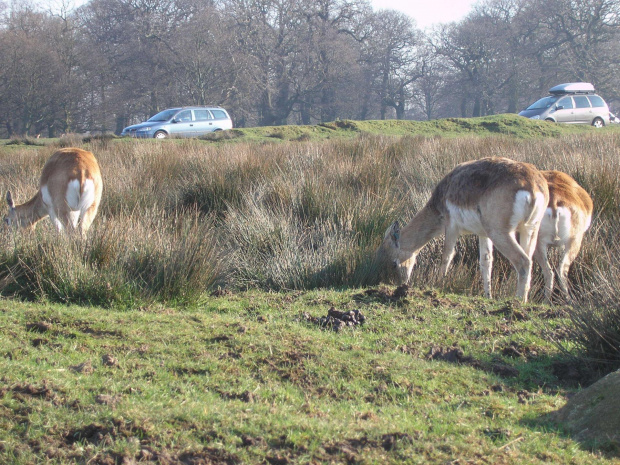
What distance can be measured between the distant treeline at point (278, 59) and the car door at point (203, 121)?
12759 millimetres

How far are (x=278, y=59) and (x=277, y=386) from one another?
4894 centimetres

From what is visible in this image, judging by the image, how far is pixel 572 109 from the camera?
2992cm

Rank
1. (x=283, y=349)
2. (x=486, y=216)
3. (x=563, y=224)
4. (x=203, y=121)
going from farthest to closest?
(x=203, y=121)
(x=563, y=224)
(x=486, y=216)
(x=283, y=349)

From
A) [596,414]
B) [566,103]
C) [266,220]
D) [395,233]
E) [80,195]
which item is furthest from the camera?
[566,103]

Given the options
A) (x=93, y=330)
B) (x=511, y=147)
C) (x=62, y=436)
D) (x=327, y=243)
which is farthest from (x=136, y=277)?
(x=511, y=147)

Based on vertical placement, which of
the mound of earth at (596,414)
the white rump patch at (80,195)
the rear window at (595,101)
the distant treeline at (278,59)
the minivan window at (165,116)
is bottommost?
the mound of earth at (596,414)

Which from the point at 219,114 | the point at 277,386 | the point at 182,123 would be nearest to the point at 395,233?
the point at 277,386

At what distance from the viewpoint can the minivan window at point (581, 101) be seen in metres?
30.2

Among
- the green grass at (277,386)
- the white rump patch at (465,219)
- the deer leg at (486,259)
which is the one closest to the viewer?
the green grass at (277,386)

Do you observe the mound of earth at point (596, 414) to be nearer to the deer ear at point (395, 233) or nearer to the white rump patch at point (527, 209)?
the white rump patch at point (527, 209)

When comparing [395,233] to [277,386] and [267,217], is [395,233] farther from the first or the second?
[277,386]

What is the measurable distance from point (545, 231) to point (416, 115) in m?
60.1

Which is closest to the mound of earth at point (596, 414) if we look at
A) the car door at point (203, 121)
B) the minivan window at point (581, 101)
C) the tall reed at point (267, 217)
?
the tall reed at point (267, 217)

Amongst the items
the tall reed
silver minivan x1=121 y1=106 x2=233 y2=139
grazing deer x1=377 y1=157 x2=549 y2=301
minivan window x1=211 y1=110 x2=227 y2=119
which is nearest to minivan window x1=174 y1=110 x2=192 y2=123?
silver minivan x1=121 y1=106 x2=233 y2=139
